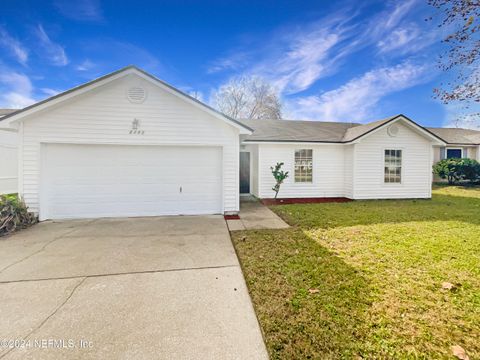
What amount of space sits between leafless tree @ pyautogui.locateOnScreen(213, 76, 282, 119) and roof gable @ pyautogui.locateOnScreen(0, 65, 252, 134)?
2080cm

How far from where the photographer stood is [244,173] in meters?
12.3

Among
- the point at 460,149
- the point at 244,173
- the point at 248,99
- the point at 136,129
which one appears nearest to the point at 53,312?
the point at 136,129

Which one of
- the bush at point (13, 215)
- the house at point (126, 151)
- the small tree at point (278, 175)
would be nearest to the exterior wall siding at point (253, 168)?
the small tree at point (278, 175)

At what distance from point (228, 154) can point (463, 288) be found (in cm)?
615

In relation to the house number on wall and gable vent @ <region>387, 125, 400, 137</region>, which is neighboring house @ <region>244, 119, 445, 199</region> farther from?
the house number on wall

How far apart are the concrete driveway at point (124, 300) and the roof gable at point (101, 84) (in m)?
3.65

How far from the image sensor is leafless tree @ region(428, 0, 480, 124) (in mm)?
4434

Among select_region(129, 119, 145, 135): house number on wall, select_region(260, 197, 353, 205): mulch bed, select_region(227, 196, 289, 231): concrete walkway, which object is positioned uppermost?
select_region(129, 119, 145, 135): house number on wall

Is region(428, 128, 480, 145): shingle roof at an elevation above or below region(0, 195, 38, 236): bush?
above

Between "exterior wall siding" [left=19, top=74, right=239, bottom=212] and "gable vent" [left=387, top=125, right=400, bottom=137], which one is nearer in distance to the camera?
"exterior wall siding" [left=19, top=74, right=239, bottom=212]

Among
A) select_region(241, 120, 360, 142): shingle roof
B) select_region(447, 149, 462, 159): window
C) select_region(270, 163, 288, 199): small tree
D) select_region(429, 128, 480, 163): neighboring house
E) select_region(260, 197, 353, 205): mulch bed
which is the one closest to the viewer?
select_region(260, 197, 353, 205): mulch bed

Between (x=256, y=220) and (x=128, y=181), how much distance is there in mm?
4419

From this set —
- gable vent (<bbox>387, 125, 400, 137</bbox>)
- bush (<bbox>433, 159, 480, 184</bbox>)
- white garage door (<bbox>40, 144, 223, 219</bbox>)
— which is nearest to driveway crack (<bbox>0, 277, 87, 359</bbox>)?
white garage door (<bbox>40, 144, 223, 219</bbox>)

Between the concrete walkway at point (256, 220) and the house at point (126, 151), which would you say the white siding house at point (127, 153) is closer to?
the house at point (126, 151)
